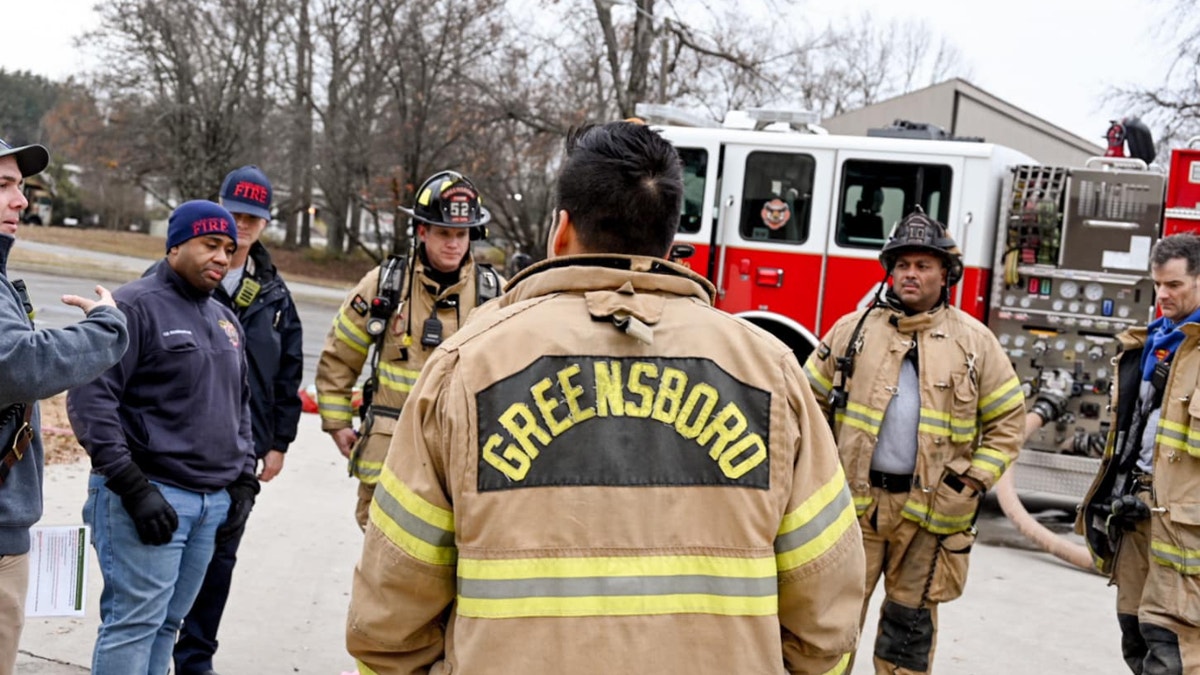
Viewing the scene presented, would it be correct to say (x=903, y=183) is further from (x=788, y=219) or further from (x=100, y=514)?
(x=100, y=514)

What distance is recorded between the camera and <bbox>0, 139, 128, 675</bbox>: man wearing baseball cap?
2.79m

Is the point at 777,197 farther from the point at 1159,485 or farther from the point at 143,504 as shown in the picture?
the point at 143,504

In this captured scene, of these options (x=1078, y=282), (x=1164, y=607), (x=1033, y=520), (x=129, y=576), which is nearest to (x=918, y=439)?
(x=1164, y=607)

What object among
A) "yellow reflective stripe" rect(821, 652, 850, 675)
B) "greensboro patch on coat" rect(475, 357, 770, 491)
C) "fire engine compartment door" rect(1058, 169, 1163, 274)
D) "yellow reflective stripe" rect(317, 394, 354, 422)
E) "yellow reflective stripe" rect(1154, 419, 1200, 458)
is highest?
"fire engine compartment door" rect(1058, 169, 1163, 274)

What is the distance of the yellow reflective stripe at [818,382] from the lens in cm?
470

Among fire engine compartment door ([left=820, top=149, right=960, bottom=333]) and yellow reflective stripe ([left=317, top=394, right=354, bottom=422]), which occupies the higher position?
fire engine compartment door ([left=820, top=149, right=960, bottom=333])

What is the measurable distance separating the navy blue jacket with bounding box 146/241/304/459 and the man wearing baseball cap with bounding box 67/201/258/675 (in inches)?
→ 26.7

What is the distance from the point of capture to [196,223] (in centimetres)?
382

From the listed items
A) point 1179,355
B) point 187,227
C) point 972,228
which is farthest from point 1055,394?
point 187,227

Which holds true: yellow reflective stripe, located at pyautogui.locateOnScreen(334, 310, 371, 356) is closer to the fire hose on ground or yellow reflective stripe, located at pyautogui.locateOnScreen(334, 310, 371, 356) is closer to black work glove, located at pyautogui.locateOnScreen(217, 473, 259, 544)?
black work glove, located at pyautogui.locateOnScreen(217, 473, 259, 544)

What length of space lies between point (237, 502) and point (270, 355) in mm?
860

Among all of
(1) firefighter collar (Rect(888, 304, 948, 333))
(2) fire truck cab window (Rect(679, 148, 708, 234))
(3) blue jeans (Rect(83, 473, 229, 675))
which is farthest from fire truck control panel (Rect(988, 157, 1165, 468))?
(3) blue jeans (Rect(83, 473, 229, 675))

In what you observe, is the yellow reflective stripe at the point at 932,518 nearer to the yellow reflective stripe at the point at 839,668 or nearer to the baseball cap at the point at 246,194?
the yellow reflective stripe at the point at 839,668

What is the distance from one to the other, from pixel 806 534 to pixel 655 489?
29 centimetres
